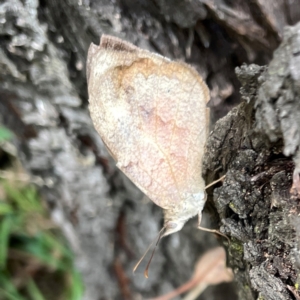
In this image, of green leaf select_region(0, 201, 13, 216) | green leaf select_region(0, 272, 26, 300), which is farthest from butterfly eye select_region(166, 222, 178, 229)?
green leaf select_region(0, 272, 26, 300)

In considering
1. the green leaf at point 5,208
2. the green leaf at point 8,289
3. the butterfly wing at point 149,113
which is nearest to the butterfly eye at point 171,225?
the butterfly wing at point 149,113

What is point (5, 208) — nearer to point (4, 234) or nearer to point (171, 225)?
point (4, 234)

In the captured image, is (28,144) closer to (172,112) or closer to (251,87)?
(172,112)

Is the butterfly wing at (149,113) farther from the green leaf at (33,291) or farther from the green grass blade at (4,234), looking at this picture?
the green leaf at (33,291)

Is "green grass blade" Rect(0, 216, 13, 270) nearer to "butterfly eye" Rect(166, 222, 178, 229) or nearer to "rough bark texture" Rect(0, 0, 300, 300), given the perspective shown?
"rough bark texture" Rect(0, 0, 300, 300)

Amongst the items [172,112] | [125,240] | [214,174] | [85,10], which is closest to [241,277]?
[214,174]

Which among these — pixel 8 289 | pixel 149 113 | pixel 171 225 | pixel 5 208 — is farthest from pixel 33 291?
pixel 149 113

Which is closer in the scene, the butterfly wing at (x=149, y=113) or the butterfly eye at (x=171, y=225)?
the butterfly wing at (x=149, y=113)

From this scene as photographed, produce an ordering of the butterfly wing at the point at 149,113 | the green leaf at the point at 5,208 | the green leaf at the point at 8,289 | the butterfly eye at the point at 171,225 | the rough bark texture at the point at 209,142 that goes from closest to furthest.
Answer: the rough bark texture at the point at 209,142 → the butterfly wing at the point at 149,113 → the butterfly eye at the point at 171,225 → the green leaf at the point at 5,208 → the green leaf at the point at 8,289
